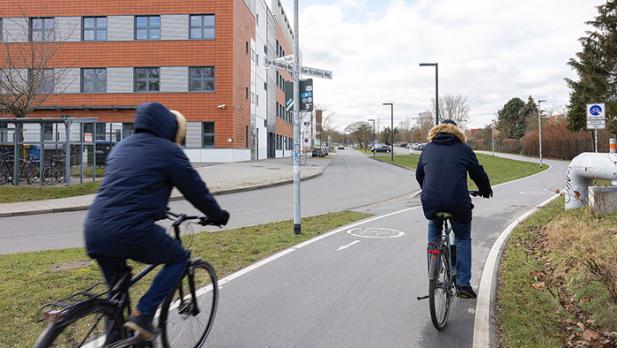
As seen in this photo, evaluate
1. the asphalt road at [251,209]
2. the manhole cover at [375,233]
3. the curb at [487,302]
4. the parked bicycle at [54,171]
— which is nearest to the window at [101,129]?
the parked bicycle at [54,171]

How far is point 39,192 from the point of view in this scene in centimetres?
1633

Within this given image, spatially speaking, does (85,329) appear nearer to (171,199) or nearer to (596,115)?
(171,199)

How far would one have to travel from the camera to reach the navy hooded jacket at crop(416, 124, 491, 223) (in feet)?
14.5

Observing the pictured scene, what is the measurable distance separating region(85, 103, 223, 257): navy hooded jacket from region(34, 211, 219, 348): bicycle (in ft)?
0.98

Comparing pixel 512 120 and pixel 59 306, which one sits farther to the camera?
pixel 512 120

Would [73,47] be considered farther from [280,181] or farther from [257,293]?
[257,293]

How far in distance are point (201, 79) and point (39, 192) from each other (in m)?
21.5

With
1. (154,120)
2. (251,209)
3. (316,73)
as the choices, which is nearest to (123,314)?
(154,120)

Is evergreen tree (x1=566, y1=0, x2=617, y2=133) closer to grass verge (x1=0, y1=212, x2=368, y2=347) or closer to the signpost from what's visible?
the signpost

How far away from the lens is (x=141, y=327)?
288 cm

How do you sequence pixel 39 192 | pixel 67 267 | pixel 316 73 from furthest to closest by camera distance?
pixel 39 192 → pixel 316 73 → pixel 67 267

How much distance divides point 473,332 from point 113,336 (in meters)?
2.99

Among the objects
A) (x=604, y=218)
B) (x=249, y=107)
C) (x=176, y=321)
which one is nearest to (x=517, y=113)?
(x=249, y=107)

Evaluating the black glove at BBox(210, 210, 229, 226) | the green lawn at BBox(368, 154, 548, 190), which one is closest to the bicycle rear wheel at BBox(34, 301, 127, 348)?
the black glove at BBox(210, 210, 229, 226)
